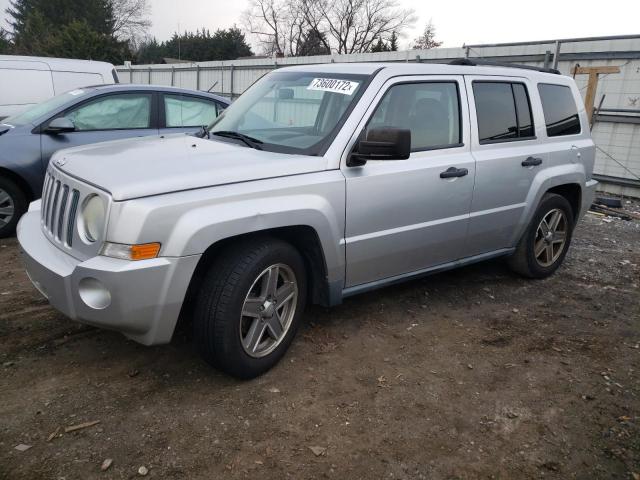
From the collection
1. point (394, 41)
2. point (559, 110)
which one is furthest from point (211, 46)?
point (559, 110)

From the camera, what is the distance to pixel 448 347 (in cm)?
374

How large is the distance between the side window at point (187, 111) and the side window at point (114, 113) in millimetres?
242

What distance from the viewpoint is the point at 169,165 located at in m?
2.91

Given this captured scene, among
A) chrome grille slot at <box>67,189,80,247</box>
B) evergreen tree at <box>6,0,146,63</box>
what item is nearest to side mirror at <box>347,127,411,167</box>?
chrome grille slot at <box>67,189,80,247</box>

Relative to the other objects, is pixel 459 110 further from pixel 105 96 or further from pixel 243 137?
pixel 105 96

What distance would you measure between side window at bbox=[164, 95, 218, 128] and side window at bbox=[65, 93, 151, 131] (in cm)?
24

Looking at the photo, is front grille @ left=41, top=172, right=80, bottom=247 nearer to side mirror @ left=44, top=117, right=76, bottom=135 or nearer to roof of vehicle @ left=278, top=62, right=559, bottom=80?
roof of vehicle @ left=278, top=62, right=559, bottom=80

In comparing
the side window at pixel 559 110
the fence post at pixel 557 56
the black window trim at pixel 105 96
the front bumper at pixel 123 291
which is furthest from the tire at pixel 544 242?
the fence post at pixel 557 56

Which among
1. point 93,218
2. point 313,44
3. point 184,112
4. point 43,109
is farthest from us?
point 313,44

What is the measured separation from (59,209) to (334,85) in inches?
77.0

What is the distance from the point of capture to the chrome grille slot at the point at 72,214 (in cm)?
284

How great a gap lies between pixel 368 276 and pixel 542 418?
1373 millimetres

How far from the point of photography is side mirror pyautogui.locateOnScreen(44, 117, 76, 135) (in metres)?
5.55

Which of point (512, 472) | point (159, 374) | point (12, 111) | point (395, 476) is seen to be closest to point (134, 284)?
point (159, 374)
